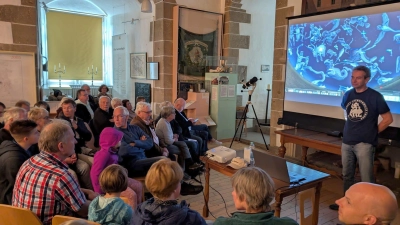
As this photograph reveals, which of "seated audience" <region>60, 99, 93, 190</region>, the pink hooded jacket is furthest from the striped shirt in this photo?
"seated audience" <region>60, 99, 93, 190</region>

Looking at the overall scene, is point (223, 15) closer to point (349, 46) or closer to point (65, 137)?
point (349, 46)

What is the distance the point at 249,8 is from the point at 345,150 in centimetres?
457

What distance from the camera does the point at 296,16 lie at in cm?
449

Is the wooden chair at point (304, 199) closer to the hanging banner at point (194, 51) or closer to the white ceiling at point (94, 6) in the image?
the hanging banner at point (194, 51)

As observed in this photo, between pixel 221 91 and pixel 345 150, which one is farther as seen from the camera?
pixel 221 91

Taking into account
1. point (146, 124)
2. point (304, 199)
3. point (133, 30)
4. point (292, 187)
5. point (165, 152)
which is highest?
point (133, 30)

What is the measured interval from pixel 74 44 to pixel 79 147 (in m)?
5.34

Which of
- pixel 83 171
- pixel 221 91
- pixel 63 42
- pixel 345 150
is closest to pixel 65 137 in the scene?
pixel 83 171

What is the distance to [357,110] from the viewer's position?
116 inches

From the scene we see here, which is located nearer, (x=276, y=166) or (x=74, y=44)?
(x=276, y=166)

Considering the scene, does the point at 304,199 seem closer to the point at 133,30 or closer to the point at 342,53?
the point at 342,53

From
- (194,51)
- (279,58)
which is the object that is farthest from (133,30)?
(279,58)

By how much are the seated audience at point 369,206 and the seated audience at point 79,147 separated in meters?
2.34

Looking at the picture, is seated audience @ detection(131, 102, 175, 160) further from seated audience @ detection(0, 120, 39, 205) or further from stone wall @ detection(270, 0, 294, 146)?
stone wall @ detection(270, 0, 294, 146)
